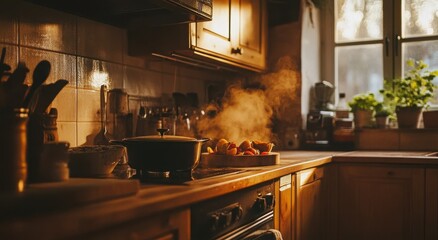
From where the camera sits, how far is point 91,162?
4.64 feet

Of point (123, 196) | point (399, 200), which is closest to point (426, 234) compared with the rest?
point (399, 200)

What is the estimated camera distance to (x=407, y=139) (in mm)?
3184

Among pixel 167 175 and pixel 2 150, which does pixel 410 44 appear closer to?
pixel 167 175

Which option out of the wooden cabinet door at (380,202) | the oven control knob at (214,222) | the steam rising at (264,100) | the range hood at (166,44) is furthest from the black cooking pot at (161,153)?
the steam rising at (264,100)

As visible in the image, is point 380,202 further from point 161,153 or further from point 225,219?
point 161,153

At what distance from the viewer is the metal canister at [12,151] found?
101 centimetres

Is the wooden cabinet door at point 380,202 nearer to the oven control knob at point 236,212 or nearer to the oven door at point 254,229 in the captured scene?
the oven door at point 254,229

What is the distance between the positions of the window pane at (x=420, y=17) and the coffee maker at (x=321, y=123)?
73 centimetres

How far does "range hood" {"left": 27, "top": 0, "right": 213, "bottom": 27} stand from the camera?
1.85 m

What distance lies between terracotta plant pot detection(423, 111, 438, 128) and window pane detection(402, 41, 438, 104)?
24cm

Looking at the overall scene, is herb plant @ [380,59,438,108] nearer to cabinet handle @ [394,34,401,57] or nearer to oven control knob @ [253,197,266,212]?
cabinet handle @ [394,34,401,57]

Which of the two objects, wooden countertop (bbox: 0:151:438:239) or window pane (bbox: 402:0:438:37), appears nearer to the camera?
wooden countertop (bbox: 0:151:438:239)

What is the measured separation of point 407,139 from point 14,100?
2742mm

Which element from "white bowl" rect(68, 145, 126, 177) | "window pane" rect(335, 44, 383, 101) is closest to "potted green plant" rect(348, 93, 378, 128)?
"window pane" rect(335, 44, 383, 101)
